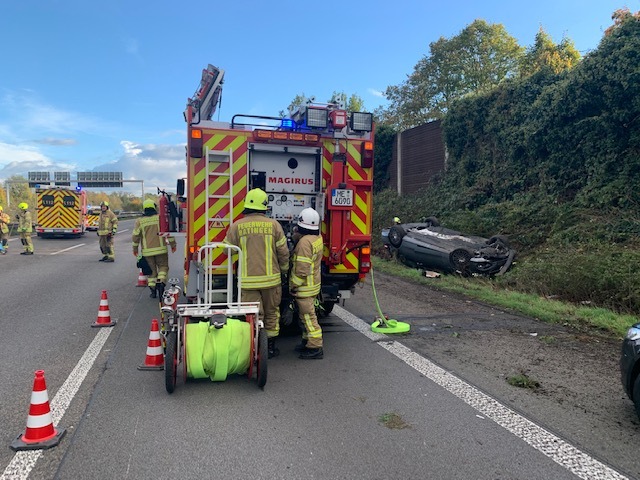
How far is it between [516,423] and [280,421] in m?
1.80

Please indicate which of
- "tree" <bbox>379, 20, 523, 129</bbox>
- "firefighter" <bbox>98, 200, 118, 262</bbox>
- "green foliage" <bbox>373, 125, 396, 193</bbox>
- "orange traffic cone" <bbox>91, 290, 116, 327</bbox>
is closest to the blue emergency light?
"orange traffic cone" <bbox>91, 290, 116, 327</bbox>

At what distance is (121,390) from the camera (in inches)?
176

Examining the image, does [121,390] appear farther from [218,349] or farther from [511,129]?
[511,129]

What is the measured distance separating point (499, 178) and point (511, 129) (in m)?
1.44

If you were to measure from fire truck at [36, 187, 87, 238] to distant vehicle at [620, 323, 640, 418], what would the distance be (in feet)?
84.8

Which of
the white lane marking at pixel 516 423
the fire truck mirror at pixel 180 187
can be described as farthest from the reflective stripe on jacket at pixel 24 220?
the white lane marking at pixel 516 423

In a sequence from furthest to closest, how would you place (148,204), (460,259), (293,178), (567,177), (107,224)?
(107,224)
(567,177)
(460,259)
(148,204)
(293,178)

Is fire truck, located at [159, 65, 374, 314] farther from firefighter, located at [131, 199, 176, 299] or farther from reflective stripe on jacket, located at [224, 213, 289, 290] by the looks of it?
firefighter, located at [131, 199, 176, 299]

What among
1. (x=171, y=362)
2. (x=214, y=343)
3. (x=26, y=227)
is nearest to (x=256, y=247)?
(x=214, y=343)

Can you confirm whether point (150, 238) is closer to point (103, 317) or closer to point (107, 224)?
point (103, 317)

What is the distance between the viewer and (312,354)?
18.1 ft

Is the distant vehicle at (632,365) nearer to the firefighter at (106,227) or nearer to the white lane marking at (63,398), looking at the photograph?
the white lane marking at (63,398)

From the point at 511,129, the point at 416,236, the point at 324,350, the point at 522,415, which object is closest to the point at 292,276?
the point at 324,350

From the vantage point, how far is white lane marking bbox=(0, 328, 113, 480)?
3083 mm
